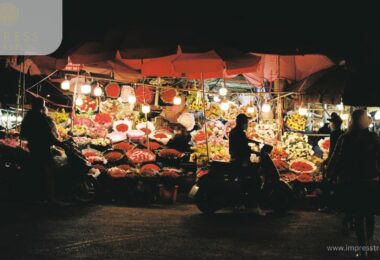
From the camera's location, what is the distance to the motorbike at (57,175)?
36.6 ft

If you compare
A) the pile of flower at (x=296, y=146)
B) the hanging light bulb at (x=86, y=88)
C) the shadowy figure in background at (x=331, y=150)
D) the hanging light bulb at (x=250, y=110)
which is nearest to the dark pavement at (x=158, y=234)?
the shadowy figure in background at (x=331, y=150)

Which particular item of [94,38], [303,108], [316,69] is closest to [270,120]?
[303,108]

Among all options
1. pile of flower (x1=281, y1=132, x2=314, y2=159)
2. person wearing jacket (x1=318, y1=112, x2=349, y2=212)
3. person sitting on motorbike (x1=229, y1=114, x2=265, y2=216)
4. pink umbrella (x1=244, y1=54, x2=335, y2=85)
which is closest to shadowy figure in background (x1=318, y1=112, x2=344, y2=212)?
person wearing jacket (x1=318, y1=112, x2=349, y2=212)

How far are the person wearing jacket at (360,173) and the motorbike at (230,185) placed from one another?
4071 mm

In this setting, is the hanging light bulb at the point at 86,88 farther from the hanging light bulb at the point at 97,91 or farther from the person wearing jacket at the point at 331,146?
the person wearing jacket at the point at 331,146

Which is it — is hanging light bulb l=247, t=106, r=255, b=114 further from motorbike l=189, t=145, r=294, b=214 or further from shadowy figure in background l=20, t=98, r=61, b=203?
shadowy figure in background l=20, t=98, r=61, b=203

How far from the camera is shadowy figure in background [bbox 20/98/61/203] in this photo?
10188mm

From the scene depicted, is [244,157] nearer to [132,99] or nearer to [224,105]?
[224,105]

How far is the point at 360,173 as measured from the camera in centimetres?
607

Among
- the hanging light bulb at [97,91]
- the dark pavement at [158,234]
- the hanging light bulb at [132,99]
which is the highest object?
the hanging light bulb at [97,91]

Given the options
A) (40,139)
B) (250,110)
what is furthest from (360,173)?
(250,110)

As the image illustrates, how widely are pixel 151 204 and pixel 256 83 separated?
28.0 feet

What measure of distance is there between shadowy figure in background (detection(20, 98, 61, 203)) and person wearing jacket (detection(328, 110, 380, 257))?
6603mm

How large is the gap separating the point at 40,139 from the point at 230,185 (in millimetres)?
4441
